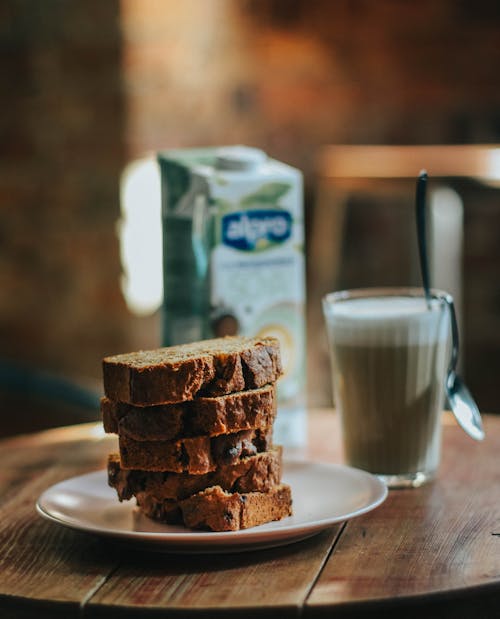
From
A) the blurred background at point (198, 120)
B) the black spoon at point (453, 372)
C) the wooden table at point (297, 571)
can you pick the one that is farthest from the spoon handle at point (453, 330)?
the blurred background at point (198, 120)

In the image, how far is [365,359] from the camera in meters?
1.21

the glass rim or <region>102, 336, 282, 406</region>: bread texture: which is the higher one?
the glass rim

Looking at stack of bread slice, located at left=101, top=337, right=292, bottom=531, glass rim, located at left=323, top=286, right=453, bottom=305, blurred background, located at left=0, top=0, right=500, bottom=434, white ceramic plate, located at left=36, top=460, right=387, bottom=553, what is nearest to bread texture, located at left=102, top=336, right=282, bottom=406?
stack of bread slice, located at left=101, top=337, right=292, bottom=531

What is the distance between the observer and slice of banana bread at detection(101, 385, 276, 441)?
97 centimetres

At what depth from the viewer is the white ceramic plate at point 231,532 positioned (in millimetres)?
910

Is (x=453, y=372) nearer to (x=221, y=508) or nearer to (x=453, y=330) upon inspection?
(x=453, y=330)

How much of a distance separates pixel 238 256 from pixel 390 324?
0.24 meters

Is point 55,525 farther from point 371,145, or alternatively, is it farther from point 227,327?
point 371,145

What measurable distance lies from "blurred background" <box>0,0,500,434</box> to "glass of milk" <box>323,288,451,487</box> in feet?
5.63

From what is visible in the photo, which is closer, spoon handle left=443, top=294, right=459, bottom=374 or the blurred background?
spoon handle left=443, top=294, right=459, bottom=374

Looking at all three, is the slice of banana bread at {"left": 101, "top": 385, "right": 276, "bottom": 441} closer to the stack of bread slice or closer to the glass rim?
the stack of bread slice

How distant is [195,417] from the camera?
980 mm

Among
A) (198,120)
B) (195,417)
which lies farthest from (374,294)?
(198,120)

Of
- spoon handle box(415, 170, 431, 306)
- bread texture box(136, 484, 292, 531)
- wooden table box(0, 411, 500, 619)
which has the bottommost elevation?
wooden table box(0, 411, 500, 619)
